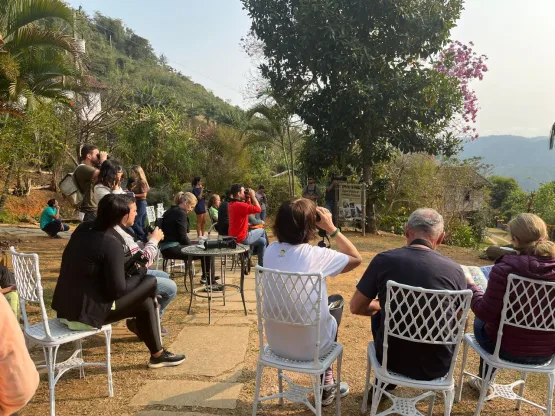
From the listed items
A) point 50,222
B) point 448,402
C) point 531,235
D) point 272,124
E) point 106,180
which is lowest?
point 448,402

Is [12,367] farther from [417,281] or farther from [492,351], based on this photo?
[492,351]

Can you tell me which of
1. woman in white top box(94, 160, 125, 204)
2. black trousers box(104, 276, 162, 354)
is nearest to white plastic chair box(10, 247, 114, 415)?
black trousers box(104, 276, 162, 354)

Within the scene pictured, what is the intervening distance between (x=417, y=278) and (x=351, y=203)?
28.9ft

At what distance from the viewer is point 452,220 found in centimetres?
1120

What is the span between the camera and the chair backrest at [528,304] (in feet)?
7.37

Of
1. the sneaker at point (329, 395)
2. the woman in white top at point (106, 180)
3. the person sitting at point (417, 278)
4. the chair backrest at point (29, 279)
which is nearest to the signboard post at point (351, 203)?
the woman in white top at point (106, 180)

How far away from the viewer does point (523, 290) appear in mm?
2275

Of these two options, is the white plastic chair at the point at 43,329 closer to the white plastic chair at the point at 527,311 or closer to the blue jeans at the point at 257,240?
the white plastic chair at the point at 527,311

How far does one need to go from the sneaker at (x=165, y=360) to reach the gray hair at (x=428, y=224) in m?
2.12

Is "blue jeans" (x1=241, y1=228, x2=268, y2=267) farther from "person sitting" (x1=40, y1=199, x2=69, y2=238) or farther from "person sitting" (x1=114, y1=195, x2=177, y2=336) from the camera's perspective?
"person sitting" (x1=40, y1=199, x2=69, y2=238)

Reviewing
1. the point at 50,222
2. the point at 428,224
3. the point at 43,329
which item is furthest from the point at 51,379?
the point at 50,222

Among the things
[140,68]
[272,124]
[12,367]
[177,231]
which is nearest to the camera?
[12,367]

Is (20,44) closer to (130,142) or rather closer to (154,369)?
(154,369)

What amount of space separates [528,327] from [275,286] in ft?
4.76
